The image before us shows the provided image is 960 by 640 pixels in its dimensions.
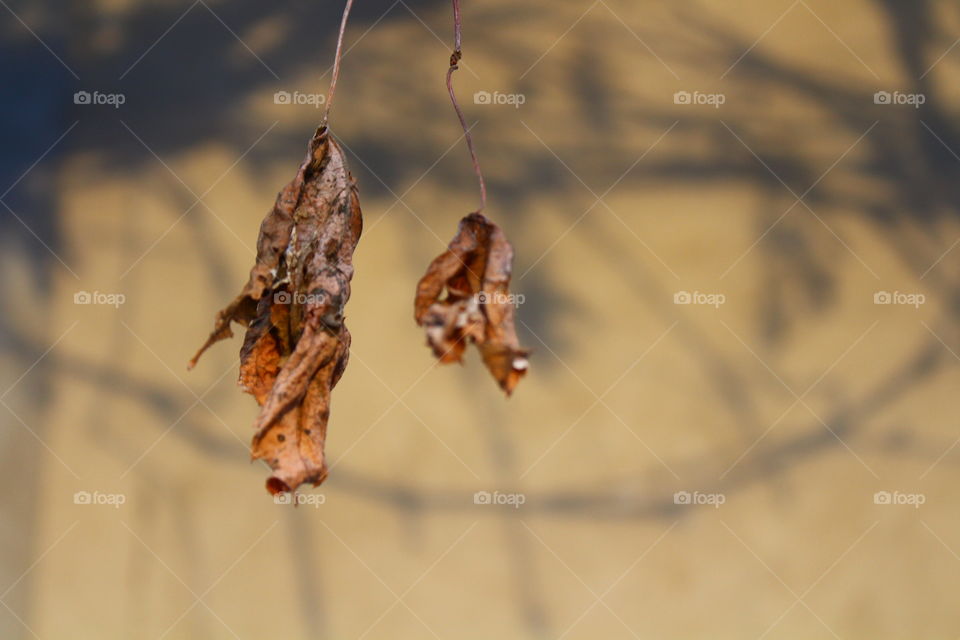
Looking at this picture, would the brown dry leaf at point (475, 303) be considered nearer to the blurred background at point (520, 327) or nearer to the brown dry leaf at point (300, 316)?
the brown dry leaf at point (300, 316)

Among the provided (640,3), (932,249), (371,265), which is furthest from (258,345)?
(932,249)

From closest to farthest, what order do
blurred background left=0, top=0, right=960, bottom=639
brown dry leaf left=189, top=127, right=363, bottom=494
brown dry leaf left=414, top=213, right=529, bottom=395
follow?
brown dry leaf left=414, top=213, right=529, bottom=395, brown dry leaf left=189, top=127, right=363, bottom=494, blurred background left=0, top=0, right=960, bottom=639

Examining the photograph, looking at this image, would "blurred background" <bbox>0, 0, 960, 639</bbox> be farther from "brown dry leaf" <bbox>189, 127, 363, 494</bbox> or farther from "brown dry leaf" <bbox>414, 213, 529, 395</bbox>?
"brown dry leaf" <bbox>414, 213, 529, 395</bbox>

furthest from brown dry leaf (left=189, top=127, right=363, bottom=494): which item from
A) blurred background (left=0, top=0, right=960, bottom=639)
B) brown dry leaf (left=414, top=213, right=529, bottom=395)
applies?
blurred background (left=0, top=0, right=960, bottom=639)

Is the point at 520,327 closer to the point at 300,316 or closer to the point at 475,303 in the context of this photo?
the point at 300,316

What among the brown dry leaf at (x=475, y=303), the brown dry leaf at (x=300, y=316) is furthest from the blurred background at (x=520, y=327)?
the brown dry leaf at (x=475, y=303)

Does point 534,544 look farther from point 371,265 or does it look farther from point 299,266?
point 299,266

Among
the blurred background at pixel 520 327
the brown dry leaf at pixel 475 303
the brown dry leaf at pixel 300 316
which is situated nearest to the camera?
the brown dry leaf at pixel 475 303
